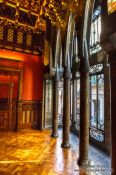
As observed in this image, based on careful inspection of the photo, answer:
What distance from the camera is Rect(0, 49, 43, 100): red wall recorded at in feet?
26.9

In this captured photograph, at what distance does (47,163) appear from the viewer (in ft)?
13.5

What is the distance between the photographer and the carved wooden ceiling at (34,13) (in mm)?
5412

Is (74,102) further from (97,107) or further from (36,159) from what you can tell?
(36,159)

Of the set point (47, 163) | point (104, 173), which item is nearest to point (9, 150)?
point (47, 163)

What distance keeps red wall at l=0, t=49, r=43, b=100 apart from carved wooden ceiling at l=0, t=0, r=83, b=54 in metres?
0.65

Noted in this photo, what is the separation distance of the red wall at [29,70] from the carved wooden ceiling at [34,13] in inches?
25.5

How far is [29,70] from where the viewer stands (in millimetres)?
8617

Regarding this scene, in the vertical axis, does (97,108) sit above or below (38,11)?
below

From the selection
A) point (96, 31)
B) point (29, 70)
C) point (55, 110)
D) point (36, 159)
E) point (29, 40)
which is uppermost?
point (29, 40)

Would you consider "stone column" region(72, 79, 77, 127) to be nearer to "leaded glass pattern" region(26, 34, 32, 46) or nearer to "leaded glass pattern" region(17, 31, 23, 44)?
"leaded glass pattern" region(26, 34, 32, 46)

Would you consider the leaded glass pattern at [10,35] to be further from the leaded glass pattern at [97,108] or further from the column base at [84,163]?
the column base at [84,163]

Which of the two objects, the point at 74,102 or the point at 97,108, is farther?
the point at 74,102

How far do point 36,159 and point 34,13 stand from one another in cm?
523

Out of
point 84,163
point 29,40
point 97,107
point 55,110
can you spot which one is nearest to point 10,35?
point 29,40
